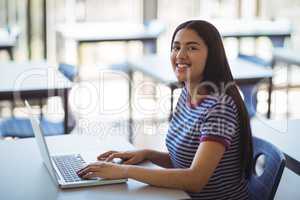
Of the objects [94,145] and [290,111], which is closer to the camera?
[94,145]

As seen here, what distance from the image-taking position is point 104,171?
1904mm

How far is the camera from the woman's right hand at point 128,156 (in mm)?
2146

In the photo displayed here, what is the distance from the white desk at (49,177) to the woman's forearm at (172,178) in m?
0.02

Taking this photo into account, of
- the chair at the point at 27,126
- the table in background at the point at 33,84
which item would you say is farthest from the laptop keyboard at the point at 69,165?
the chair at the point at 27,126

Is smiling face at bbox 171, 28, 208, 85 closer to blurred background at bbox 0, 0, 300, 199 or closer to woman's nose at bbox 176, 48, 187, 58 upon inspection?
woman's nose at bbox 176, 48, 187, 58

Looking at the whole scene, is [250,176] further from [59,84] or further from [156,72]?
[156,72]

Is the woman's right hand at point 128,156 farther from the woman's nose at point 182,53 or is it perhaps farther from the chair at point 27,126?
the chair at point 27,126

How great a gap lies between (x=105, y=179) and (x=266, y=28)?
4343 millimetres

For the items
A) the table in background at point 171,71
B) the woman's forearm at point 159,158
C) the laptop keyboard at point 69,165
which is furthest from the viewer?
the table in background at point 171,71

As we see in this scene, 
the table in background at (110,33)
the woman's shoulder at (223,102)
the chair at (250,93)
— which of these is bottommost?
the chair at (250,93)

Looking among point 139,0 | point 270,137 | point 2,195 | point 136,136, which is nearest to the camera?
point 2,195

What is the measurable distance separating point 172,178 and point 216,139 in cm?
20

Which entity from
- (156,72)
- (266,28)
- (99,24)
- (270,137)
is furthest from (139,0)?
(270,137)

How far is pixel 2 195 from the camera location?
184 centimetres
